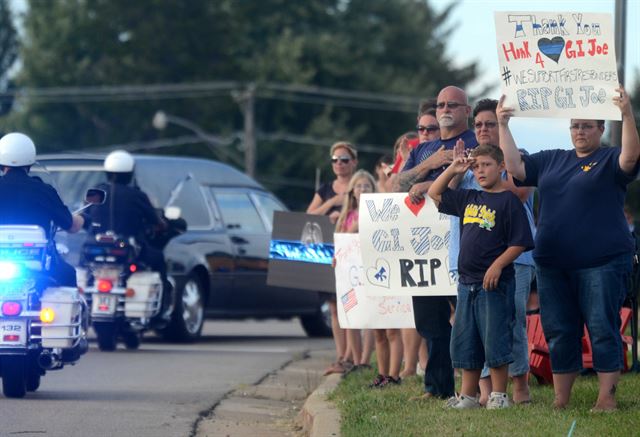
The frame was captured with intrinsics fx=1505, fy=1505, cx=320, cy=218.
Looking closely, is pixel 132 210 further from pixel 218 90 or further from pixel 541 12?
pixel 218 90

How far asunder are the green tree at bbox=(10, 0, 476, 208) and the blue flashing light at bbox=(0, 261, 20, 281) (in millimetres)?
45503

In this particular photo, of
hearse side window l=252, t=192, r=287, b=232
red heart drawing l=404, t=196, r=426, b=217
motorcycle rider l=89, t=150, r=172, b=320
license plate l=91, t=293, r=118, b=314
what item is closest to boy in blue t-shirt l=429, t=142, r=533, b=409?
red heart drawing l=404, t=196, r=426, b=217

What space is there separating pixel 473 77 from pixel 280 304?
5741 cm

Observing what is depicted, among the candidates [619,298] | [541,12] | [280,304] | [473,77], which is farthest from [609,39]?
[473,77]

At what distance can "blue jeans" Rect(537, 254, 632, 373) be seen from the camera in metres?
8.72

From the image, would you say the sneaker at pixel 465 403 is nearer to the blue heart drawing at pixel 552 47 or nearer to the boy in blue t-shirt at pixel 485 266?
the boy in blue t-shirt at pixel 485 266

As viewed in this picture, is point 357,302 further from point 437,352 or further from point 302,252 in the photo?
point 437,352

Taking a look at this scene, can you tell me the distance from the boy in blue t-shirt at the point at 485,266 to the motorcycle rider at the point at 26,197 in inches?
130

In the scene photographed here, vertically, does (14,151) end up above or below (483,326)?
above

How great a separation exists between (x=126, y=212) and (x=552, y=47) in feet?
25.1

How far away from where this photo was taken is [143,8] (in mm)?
58594

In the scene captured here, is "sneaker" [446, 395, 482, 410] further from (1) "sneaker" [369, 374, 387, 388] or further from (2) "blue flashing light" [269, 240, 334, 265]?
(2) "blue flashing light" [269, 240, 334, 265]

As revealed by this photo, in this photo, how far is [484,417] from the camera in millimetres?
8297

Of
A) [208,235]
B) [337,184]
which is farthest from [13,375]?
[208,235]
